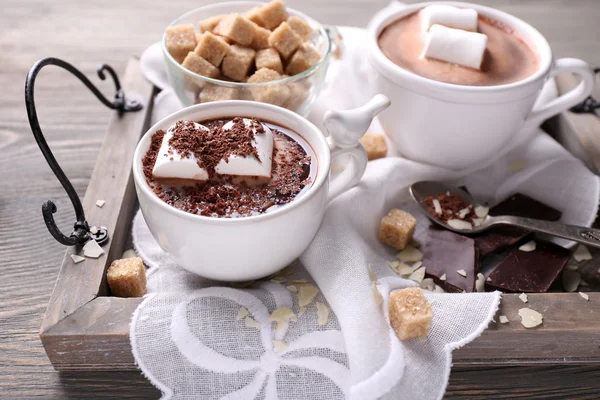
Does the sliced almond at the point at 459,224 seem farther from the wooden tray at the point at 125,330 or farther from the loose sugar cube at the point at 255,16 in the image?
the loose sugar cube at the point at 255,16

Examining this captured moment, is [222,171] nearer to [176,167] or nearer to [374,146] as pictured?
[176,167]

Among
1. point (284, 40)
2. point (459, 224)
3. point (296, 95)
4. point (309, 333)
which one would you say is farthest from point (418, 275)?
point (284, 40)

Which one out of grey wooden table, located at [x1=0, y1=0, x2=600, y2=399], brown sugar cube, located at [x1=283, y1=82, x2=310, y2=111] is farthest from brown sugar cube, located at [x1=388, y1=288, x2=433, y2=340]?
brown sugar cube, located at [x1=283, y1=82, x2=310, y2=111]

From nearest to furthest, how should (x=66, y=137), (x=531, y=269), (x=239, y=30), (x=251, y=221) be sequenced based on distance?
(x=251, y=221), (x=531, y=269), (x=239, y=30), (x=66, y=137)

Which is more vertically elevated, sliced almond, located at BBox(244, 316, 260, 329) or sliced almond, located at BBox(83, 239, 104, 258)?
sliced almond, located at BBox(83, 239, 104, 258)

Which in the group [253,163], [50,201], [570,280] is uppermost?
[253,163]

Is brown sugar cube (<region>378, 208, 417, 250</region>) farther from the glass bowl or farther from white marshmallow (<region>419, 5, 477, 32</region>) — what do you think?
white marshmallow (<region>419, 5, 477, 32</region>)

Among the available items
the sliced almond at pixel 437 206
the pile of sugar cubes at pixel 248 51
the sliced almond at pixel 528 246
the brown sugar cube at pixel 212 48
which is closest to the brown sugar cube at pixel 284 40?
the pile of sugar cubes at pixel 248 51
